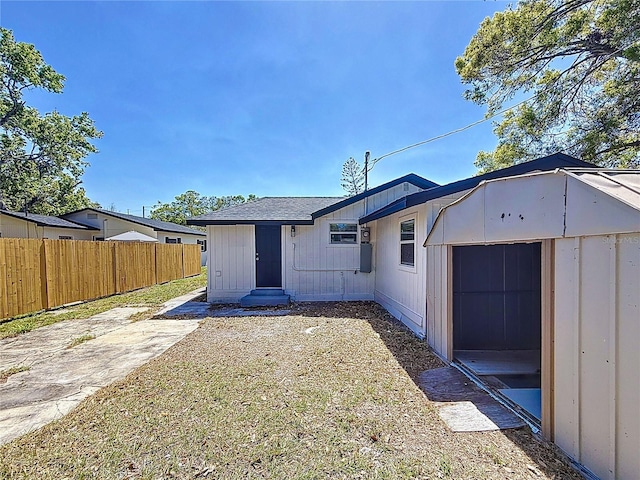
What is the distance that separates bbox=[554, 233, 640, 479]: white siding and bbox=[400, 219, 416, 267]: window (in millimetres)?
3854

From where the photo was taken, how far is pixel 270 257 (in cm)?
1022

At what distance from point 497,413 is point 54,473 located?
3.86 metres

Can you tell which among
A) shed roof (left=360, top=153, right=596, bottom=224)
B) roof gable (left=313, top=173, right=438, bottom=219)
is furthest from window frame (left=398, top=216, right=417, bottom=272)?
roof gable (left=313, top=173, right=438, bottom=219)

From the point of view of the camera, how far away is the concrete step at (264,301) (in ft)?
30.2

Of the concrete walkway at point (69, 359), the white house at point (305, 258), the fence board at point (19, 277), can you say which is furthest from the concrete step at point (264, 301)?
the fence board at point (19, 277)

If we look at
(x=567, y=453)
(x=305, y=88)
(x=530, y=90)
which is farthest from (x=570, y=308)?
(x=305, y=88)

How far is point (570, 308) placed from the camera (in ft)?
8.03

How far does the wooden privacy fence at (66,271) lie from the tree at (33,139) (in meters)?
11.1

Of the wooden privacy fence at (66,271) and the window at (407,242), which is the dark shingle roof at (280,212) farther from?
the wooden privacy fence at (66,271)

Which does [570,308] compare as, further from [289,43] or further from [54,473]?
[289,43]

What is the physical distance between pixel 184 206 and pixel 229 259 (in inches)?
1567

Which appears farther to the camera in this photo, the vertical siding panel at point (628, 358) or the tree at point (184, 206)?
the tree at point (184, 206)

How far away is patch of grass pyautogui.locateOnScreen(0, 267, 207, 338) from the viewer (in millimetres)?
6697

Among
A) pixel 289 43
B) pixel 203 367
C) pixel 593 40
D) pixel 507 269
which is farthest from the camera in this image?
pixel 289 43
